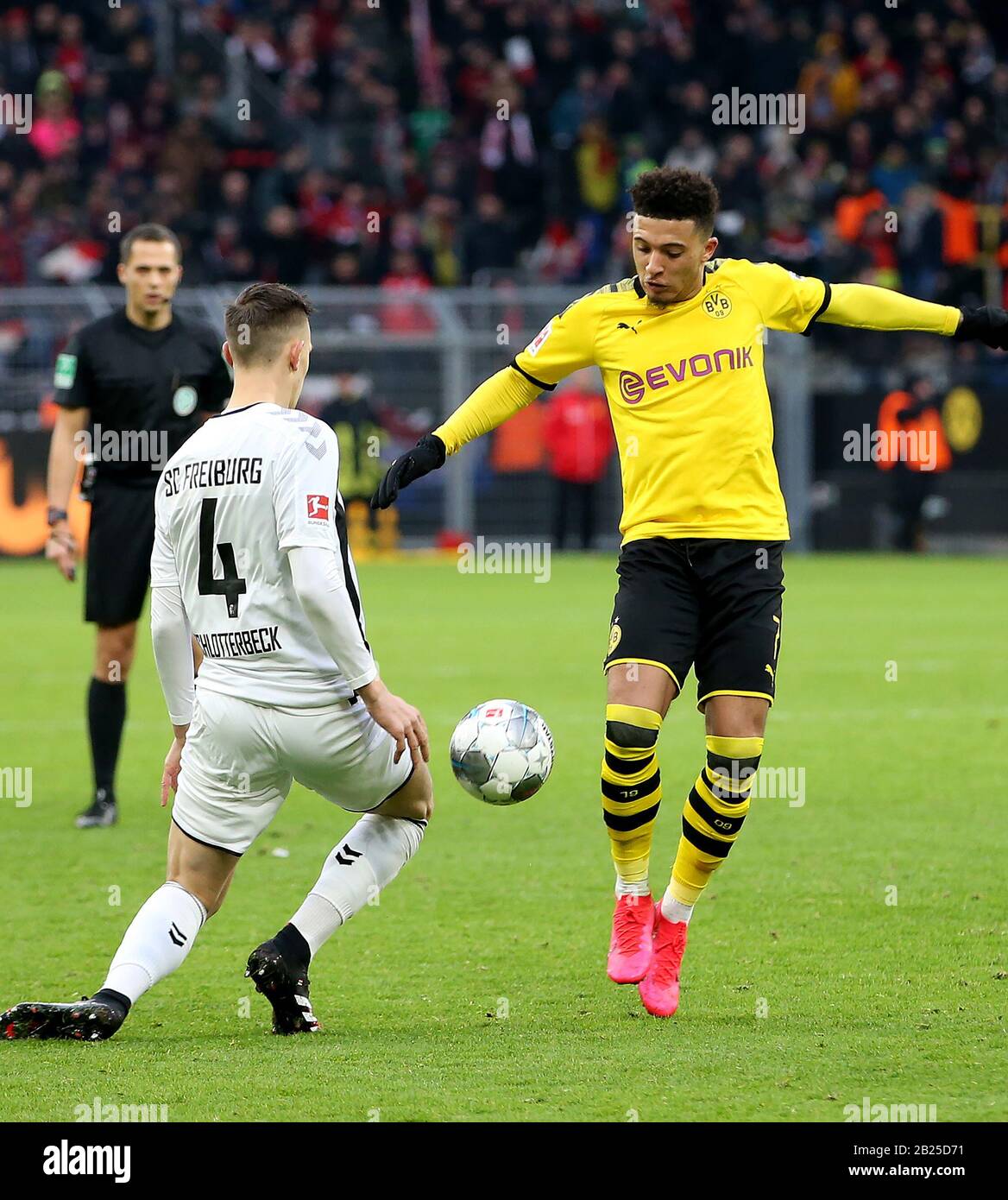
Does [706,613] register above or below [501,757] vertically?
above

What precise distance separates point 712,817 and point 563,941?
810mm

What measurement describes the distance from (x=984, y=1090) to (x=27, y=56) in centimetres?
2343

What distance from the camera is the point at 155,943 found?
464cm

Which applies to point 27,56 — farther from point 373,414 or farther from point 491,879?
point 491,879

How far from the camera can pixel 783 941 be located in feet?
18.9

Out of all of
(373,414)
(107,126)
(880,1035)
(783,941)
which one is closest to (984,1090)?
(880,1035)

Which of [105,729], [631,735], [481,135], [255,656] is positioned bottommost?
[105,729]

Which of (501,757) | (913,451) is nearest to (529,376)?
(501,757)

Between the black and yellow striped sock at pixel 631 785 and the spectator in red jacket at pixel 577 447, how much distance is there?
16.1 metres

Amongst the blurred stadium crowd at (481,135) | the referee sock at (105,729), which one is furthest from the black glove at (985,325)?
the blurred stadium crowd at (481,135)

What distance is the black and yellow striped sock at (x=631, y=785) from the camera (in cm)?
518

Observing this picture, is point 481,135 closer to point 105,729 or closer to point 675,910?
point 105,729

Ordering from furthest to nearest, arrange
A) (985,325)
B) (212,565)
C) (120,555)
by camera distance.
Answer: (120,555) → (985,325) → (212,565)
